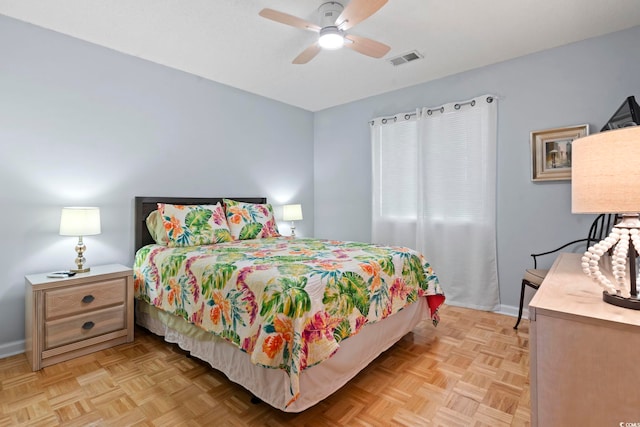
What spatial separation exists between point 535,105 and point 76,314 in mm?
4295

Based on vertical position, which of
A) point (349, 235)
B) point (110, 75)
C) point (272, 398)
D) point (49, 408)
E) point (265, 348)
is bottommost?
point (49, 408)

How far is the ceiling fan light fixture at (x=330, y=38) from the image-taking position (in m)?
2.23

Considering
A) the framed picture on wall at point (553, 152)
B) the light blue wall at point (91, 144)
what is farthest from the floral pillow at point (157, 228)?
the framed picture on wall at point (553, 152)

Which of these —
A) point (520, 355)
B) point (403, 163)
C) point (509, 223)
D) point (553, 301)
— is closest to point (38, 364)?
point (553, 301)

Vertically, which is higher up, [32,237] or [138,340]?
[32,237]

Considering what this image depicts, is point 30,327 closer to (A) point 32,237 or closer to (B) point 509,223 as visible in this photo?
(A) point 32,237

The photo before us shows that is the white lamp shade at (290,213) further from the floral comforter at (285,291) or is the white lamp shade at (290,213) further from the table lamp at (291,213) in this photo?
the floral comforter at (285,291)

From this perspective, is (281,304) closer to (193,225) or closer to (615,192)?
(615,192)

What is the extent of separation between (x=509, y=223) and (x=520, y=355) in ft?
4.47

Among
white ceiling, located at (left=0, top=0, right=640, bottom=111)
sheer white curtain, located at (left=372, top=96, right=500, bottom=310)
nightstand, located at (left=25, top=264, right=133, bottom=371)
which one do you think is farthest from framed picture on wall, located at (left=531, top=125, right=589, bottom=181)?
nightstand, located at (left=25, top=264, right=133, bottom=371)

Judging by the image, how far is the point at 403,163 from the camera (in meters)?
3.91

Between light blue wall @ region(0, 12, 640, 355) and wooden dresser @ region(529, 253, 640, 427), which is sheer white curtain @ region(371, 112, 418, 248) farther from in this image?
wooden dresser @ region(529, 253, 640, 427)

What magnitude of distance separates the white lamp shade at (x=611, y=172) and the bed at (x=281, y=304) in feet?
3.94

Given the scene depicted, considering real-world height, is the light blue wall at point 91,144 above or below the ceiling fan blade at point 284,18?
below
